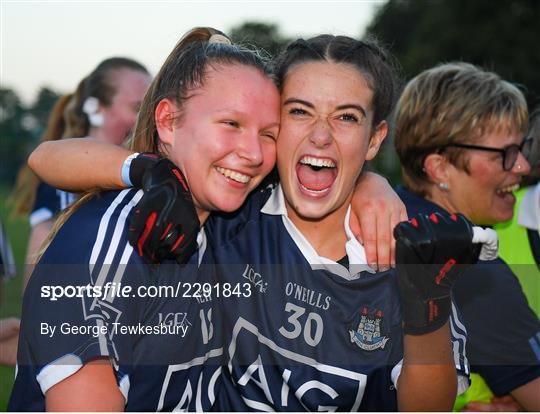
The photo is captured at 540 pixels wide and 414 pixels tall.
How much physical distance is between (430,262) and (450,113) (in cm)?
137

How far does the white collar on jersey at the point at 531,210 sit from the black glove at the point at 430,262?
1340 millimetres

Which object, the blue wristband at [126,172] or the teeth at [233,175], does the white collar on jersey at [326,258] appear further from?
the blue wristband at [126,172]

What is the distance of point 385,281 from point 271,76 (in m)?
0.89

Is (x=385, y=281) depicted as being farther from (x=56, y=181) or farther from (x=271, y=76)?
(x=56, y=181)

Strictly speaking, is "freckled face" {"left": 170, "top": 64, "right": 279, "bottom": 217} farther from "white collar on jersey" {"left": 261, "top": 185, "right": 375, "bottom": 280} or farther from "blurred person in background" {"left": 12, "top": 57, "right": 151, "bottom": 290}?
"blurred person in background" {"left": 12, "top": 57, "right": 151, "bottom": 290}

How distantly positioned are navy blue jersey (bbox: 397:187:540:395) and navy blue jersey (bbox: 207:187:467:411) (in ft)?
1.82

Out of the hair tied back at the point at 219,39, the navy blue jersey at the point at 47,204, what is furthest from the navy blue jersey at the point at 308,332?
the navy blue jersey at the point at 47,204

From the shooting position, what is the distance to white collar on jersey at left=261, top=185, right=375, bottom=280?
2.69 meters

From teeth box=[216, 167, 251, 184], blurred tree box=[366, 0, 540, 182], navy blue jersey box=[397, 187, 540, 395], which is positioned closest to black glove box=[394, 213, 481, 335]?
teeth box=[216, 167, 251, 184]

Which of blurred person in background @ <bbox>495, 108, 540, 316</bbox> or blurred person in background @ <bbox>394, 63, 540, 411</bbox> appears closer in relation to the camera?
blurred person in background @ <bbox>394, 63, 540, 411</bbox>

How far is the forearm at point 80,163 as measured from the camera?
2.58 metres

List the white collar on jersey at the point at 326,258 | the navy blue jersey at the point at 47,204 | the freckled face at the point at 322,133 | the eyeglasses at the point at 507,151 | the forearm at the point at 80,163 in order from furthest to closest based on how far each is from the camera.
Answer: the navy blue jersey at the point at 47,204
the eyeglasses at the point at 507,151
the freckled face at the point at 322,133
the white collar on jersey at the point at 326,258
the forearm at the point at 80,163

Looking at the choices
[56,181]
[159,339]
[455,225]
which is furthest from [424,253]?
[56,181]

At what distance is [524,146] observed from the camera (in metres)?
3.63
